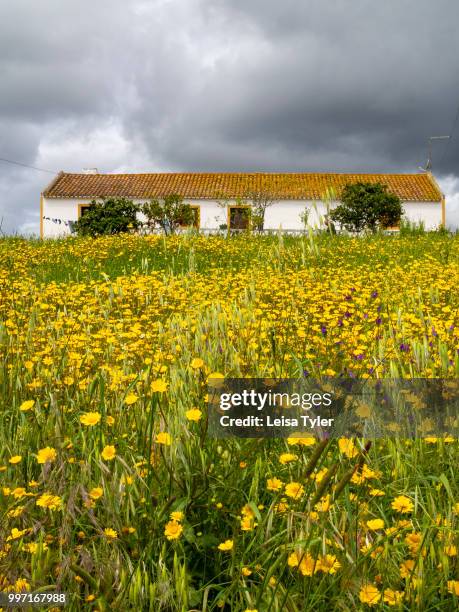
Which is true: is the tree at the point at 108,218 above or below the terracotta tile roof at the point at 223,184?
below

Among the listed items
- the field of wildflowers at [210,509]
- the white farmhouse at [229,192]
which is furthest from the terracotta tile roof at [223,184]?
the field of wildflowers at [210,509]

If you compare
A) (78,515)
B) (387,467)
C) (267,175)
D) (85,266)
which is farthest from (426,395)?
(267,175)

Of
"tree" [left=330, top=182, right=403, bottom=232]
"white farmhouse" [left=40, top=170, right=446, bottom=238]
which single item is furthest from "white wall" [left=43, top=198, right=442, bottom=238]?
"tree" [left=330, top=182, right=403, bottom=232]

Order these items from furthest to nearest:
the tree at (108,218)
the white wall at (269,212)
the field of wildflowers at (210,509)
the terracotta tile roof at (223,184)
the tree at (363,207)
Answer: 1. the terracotta tile roof at (223,184)
2. the white wall at (269,212)
3. the tree at (363,207)
4. the tree at (108,218)
5. the field of wildflowers at (210,509)

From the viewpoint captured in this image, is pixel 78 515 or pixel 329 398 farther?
pixel 329 398

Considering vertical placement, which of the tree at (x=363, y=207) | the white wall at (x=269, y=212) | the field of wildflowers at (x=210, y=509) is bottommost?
the field of wildflowers at (x=210, y=509)

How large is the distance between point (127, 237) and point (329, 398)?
1188 centimetres

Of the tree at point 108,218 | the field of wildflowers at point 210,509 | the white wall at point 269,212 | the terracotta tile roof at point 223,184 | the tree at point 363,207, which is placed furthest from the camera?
the terracotta tile roof at point 223,184

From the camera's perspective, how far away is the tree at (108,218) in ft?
66.6

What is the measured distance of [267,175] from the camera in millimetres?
36938

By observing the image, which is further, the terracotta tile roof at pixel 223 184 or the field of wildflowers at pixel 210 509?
the terracotta tile roof at pixel 223 184

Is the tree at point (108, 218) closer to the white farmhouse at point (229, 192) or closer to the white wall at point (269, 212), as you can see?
the white wall at point (269, 212)

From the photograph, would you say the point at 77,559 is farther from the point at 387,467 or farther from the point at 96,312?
the point at 96,312

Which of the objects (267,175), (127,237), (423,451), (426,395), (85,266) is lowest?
(423,451)
